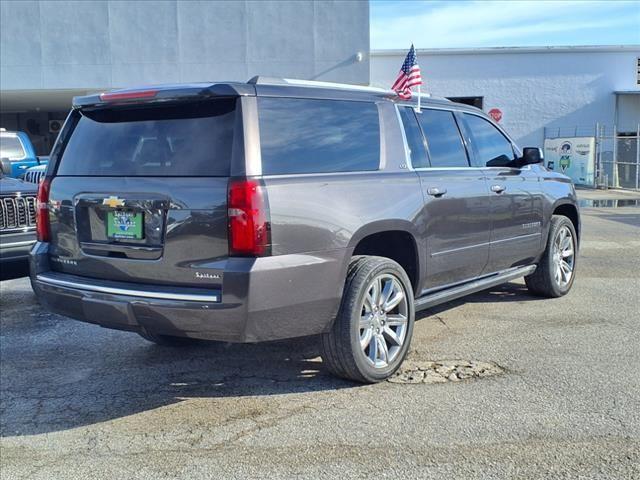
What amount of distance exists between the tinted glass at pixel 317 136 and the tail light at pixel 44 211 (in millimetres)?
1730

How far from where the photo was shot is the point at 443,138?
5.62 meters

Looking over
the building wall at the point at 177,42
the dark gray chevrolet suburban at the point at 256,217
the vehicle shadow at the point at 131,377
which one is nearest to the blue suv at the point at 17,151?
the vehicle shadow at the point at 131,377

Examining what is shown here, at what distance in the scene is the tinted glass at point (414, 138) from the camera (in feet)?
17.0

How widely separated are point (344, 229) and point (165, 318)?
4.02 feet

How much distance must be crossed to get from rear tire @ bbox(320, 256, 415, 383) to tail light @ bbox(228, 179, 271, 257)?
2.73ft

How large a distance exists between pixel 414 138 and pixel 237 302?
2.17 metres

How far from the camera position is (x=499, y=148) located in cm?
640

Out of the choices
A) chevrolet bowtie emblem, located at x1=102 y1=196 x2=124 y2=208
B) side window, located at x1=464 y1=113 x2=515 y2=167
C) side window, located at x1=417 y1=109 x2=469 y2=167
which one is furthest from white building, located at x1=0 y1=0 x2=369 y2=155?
chevrolet bowtie emblem, located at x1=102 y1=196 x2=124 y2=208

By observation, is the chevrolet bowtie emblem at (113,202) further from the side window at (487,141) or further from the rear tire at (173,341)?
the side window at (487,141)

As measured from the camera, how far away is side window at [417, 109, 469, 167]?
214 inches

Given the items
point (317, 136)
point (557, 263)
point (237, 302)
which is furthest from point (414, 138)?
point (557, 263)

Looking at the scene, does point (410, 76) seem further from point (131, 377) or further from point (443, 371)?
point (131, 377)

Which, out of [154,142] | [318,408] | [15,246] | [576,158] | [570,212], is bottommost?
[318,408]

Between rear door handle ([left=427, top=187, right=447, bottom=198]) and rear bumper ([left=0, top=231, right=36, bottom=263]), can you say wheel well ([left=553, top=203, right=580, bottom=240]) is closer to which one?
rear door handle ([left=427, top=187, right=447, bottom=198])
